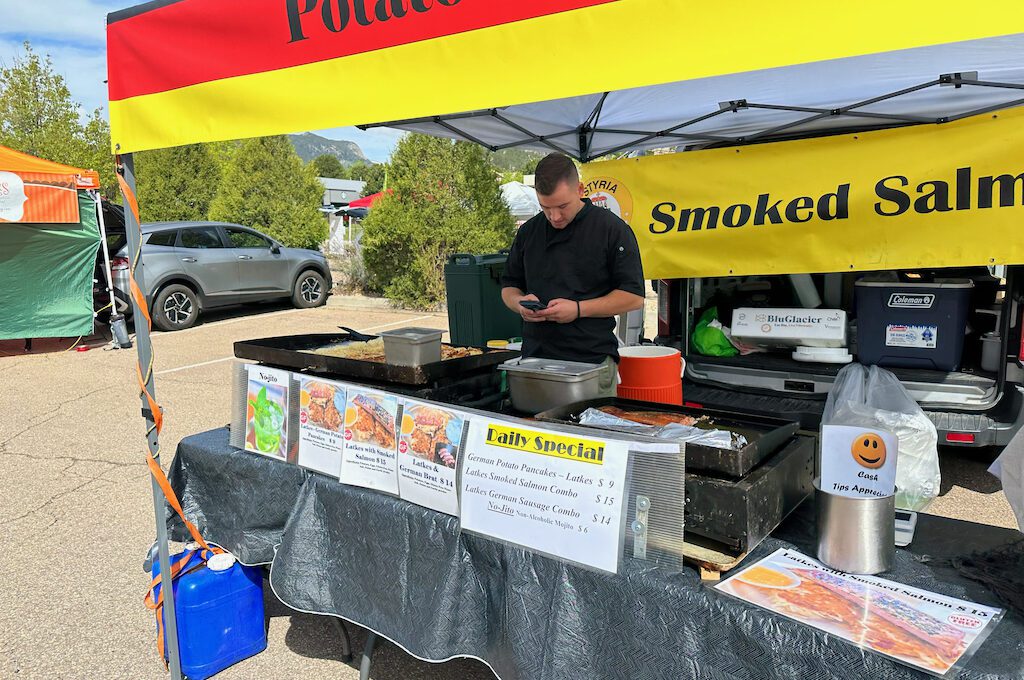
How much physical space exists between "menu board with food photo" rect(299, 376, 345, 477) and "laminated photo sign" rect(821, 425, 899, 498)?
4.72ft

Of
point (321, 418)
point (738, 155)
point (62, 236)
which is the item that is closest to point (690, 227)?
point (738, 155)

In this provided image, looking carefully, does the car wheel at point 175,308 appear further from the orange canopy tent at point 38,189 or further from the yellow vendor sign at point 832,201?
the yellow vendor sign at point 832,201

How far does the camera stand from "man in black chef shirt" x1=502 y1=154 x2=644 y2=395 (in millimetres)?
2785

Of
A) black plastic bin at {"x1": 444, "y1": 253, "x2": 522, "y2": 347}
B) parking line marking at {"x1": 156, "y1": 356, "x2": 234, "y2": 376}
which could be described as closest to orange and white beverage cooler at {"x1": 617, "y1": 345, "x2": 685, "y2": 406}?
black plastic bin at {"x1": 444, "y1": 253, "x2": 522, "y2": 347}

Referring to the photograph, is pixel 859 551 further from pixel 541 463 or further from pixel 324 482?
pixel 324 482

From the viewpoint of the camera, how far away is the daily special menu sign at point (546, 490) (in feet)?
5.31

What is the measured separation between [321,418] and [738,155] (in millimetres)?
3285

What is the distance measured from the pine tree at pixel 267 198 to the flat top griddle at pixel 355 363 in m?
13.2

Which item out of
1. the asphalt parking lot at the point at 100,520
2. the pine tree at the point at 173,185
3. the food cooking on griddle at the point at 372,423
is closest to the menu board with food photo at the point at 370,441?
the food cooking on griddle at the point at 372,423

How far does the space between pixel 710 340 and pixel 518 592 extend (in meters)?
3.29

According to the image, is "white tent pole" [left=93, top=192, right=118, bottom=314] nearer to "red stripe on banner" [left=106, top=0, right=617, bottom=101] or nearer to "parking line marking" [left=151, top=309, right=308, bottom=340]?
"parking line marking" [left=151, top=309, right=308, bottom=340]

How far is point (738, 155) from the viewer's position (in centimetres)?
442

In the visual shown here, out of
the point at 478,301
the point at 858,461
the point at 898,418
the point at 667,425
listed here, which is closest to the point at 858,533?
the point at 858,461

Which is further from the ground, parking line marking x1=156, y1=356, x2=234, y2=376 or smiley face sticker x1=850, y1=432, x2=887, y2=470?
smiley face sticker x1=850, y1=432, x2=887, y2=470
